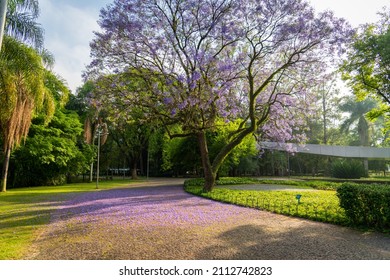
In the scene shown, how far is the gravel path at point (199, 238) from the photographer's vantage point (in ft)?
15.3

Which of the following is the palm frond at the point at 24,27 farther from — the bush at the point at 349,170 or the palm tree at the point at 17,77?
the bush at the point at 349,170

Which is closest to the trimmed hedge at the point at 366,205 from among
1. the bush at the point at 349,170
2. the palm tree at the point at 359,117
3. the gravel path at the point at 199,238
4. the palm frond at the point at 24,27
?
the gravel path at the point at 199,238

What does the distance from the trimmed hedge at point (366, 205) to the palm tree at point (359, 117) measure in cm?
3623

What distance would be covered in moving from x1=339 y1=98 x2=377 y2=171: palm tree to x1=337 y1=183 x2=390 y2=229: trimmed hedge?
36.2m

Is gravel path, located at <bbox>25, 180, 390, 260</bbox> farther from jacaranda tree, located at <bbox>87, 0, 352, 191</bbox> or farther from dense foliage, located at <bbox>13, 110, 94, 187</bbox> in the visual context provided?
dense foliage, located at <bbox>13, 110, 94, 187</bbox>

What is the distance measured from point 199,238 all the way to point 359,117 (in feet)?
136

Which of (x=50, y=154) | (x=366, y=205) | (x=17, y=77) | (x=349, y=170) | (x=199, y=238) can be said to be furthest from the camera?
(x=349, y=170)

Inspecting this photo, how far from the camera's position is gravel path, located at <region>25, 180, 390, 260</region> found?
467cm

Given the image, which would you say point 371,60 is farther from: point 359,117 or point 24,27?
point 359,117

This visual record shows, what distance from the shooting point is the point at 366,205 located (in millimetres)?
6570

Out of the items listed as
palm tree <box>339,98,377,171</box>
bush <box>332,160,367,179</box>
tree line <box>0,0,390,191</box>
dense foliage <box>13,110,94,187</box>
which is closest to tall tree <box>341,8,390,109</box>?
tree line <box>0,0,390,191</box>

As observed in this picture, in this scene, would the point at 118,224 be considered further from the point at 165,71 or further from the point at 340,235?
the point at 165,71

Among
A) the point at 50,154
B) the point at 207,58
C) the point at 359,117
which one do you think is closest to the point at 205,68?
the point at 207,58

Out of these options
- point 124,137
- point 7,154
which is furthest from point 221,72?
point 124,137
